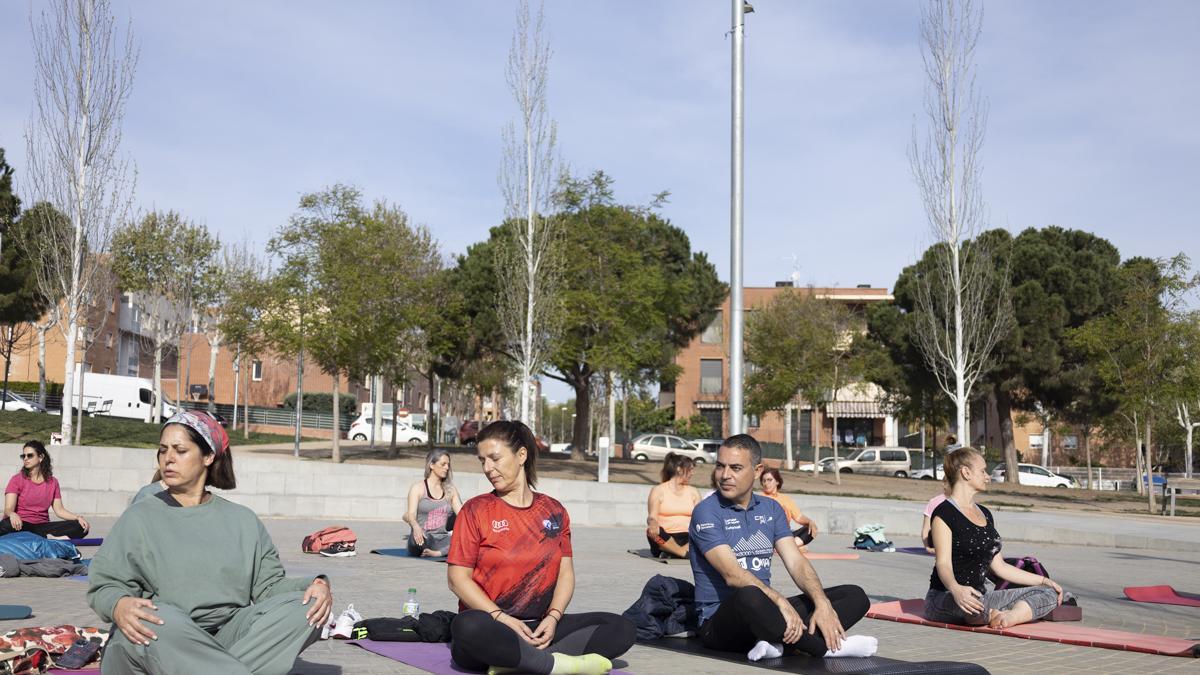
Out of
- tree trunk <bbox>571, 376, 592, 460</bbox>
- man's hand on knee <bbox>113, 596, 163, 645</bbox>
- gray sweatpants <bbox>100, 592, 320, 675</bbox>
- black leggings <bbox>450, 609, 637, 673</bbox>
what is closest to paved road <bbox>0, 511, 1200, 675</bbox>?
black leggings <bbox>450, 609, 637, 673</bbox>

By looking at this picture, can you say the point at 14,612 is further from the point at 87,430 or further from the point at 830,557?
the point at 87,430

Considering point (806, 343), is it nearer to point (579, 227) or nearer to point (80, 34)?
point (579, 227)

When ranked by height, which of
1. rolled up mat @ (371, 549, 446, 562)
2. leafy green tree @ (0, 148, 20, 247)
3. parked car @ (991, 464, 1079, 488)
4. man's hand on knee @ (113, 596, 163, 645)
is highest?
leafy green tree @ (0, 148, 20, 247)

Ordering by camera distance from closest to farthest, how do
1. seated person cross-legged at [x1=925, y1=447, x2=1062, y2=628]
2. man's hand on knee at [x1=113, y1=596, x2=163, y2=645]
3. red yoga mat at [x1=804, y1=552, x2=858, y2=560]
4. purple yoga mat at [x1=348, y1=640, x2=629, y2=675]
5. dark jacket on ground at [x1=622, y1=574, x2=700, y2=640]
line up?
man's hand on knee at [x1=113, y1=596, x2=163, y2=645]
purple yoga mat at [x1=348, y1=640, x2=629, y2=675]
dark jacket on ground at [x1=622, y1=574, x2=700, y2=640]
seated person cross-legged at [x1=925, y1=447, x2=1062, y2=628]
red yoga mat at [x1=804, y1=552, x2=858, y2=560]

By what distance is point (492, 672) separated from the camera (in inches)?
229

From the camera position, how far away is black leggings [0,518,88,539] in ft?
39.0

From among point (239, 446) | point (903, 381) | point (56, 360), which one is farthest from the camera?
point (56, 360)

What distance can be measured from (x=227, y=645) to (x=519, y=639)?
61.8 inches

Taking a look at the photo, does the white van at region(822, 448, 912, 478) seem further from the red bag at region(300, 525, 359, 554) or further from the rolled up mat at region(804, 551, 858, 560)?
the red bag at region(300, 525, 359, 554)

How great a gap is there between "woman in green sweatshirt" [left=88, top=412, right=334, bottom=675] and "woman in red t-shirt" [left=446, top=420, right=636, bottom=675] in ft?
3.69

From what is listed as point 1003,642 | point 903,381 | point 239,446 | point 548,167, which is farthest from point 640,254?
point 1003,642

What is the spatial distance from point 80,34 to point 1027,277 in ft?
114

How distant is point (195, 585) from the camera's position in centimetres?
465

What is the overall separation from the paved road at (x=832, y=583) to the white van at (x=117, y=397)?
124ft
